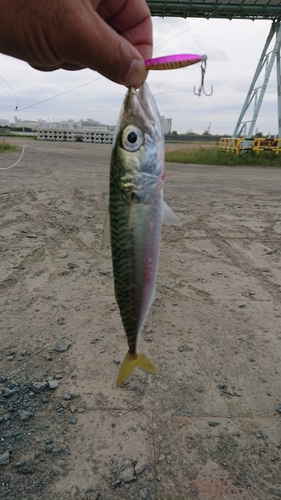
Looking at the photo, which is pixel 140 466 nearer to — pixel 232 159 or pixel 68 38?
pixel 68 38

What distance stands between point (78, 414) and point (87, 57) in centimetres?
248

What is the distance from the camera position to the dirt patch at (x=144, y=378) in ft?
7.69

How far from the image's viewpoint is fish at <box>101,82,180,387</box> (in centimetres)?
157

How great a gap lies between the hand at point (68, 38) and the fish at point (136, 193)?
169 mm

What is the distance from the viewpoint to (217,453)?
250 centimetres

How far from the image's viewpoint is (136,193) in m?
1.58

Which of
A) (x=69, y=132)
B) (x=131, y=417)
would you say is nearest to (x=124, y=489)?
(x=131, y=417)

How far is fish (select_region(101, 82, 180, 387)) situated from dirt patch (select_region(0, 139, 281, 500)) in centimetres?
144

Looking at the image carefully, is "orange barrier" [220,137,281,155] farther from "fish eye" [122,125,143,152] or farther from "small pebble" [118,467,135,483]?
"fish eye" [122,125,143,152]

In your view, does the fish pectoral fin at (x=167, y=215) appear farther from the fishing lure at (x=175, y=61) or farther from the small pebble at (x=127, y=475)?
the small pebble at (x=127, y=475)

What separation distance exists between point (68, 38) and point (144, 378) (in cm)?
264

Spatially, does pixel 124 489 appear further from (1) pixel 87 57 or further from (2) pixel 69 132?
(2) pixel 69 132

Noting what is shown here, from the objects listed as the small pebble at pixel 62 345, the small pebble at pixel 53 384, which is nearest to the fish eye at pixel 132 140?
the small pebble at pixel 53 384

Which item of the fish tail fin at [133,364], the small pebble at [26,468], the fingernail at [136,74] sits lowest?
the small pebble at [26,468]
